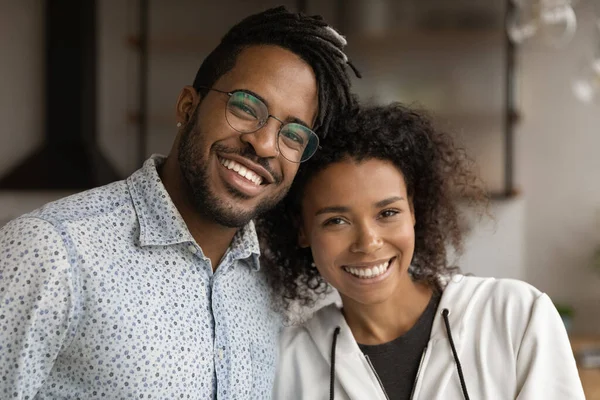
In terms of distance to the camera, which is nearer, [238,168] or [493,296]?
[238,168]

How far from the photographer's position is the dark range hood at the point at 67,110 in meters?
3.45

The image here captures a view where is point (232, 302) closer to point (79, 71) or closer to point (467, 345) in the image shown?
point (467, 345)

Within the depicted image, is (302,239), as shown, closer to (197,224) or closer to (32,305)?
(197,224)

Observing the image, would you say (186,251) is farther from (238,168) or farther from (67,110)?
(67,110)

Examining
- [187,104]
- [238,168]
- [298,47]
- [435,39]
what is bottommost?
[238,168]

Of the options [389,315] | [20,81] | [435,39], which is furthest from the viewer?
[435,39]

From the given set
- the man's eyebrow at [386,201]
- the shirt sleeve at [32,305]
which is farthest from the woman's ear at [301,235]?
the shirt sleeve at [32,305]

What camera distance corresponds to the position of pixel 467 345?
164 centimetres

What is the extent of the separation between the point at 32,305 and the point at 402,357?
82 cm

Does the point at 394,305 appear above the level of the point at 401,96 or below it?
below

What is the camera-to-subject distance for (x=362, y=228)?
5.34ft

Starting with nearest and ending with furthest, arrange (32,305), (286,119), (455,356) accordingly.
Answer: (32,305), (286,119), (455,356)

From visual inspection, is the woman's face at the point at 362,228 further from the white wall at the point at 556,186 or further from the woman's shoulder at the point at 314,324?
the white wall at the point at 556,186

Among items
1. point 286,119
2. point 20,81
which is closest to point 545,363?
point 286,119
